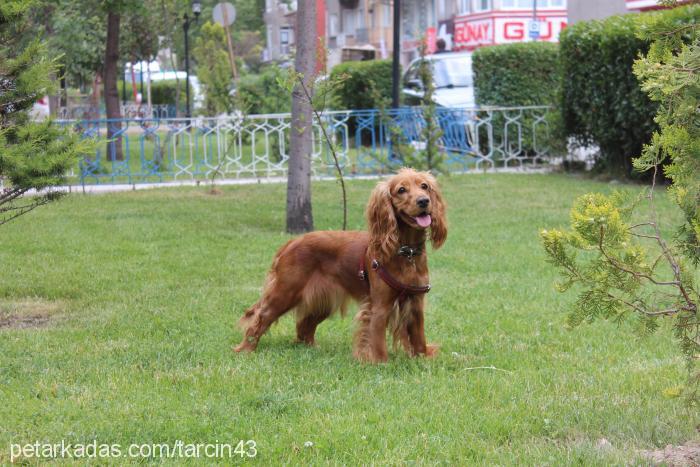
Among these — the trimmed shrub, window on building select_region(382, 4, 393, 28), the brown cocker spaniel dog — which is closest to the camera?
the brown cocker spaniel dog

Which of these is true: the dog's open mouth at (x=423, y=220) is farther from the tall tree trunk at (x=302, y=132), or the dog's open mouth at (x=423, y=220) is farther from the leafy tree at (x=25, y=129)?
the tall tree trunk at (x=302, y=132)

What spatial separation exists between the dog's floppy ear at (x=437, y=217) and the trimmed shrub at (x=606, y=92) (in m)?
9.01

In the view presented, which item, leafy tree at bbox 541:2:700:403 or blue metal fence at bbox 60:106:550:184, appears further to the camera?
blue metal fence at bbox 60:106:550:184

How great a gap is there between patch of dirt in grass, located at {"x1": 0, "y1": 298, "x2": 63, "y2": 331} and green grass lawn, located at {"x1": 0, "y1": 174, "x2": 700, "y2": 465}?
30 mm

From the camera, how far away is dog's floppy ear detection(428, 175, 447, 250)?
17.4 ft

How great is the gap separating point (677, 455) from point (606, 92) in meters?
11.8

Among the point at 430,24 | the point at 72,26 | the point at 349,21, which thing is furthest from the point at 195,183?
the point at 349,21

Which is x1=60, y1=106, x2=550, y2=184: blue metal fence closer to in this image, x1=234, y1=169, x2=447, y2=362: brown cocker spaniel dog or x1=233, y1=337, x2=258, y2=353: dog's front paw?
x1=234, y1=169, x2=447, y2=362: brown cocker spaniel dog

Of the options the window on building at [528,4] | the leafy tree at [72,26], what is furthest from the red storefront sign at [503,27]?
the leafy tree at [72,26]

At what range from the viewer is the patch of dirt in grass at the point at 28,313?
657cm

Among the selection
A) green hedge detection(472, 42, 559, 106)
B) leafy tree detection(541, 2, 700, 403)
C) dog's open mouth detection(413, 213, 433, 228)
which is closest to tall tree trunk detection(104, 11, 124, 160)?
green hedge detection(472, 42, 559, 106)

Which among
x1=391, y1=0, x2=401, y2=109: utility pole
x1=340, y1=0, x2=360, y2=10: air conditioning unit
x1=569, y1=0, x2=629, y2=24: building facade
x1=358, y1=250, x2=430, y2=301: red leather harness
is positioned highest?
x1=340, y1=0, x2=360, y2=10: air conditioning unit

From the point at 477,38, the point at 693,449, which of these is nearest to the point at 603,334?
the point at 693,449

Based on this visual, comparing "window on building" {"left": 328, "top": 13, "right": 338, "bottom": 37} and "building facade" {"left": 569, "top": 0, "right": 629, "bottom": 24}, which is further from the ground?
"window on building" {"left": 328, "top": 13, "right": 338, "bottom": 37}
